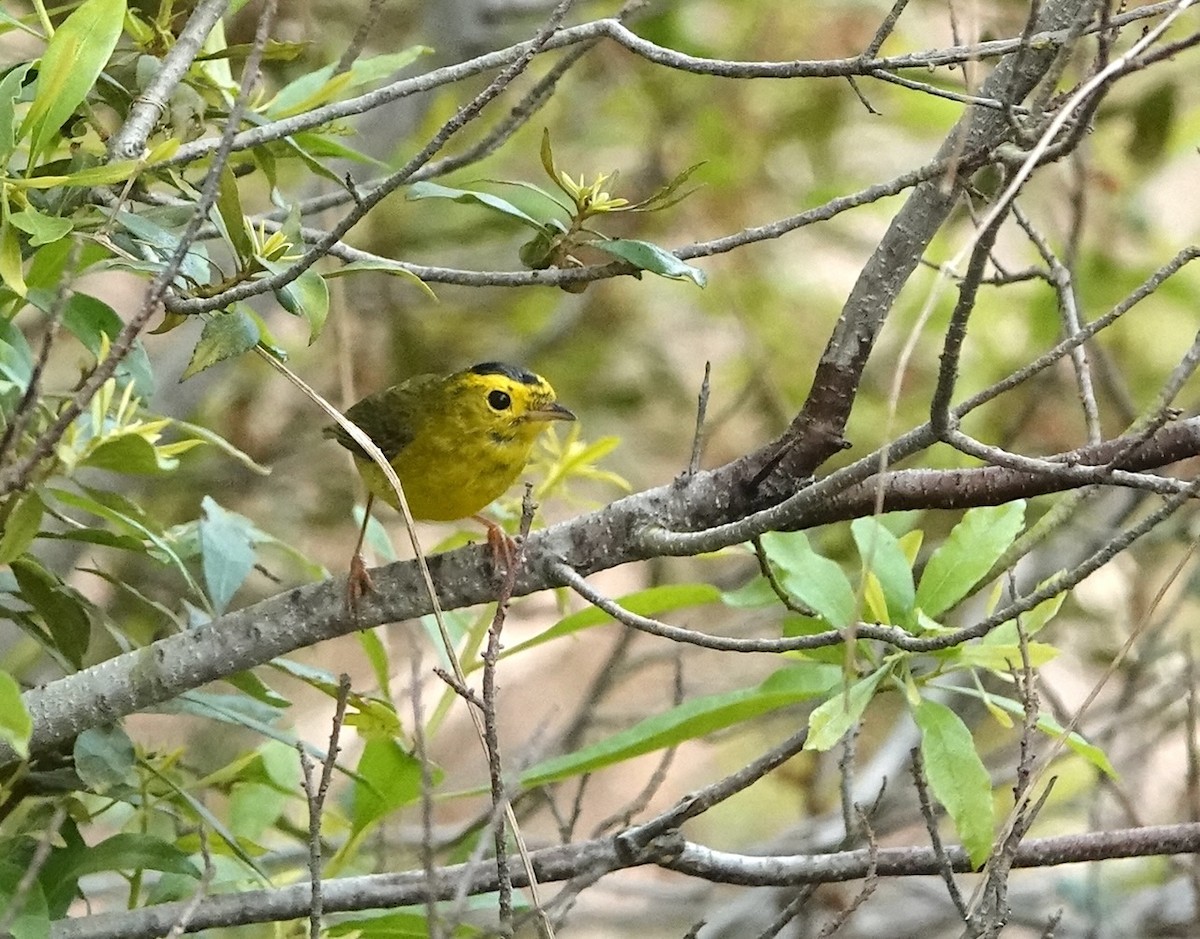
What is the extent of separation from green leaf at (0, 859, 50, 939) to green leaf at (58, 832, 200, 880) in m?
0.08

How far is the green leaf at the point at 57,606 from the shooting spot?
176 cm

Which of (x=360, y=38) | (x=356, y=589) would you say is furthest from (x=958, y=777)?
(x=360, y=38)

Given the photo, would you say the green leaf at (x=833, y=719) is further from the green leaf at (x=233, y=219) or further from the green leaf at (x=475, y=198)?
the green leaf at (x=233, y=219)

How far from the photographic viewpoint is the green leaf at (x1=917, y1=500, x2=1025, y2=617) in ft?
5.76

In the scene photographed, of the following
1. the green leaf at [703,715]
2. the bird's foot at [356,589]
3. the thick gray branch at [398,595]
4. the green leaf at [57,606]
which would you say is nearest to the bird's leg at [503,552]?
the thick gray branch at [398,595]

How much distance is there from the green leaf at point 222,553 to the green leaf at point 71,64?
25.8 inches

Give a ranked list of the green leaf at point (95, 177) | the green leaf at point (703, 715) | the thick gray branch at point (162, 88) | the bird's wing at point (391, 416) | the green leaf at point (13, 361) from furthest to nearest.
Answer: the bird's wing at point (391, 416) → the green leaf at point (703, 715) → the thick gray branch at point (162, 88) → the green leaf at point (13, 361) → the green leaf at point (95, 177)

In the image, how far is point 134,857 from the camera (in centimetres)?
178

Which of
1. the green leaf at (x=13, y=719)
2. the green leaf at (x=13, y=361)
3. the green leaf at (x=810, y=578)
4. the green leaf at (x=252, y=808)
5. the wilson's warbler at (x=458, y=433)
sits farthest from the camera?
the wilson's warbler at (x=458, y=433)

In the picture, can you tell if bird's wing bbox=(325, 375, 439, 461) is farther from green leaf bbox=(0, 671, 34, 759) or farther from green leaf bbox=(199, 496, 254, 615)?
green leaf bbox=(0, 671, 34, 759)

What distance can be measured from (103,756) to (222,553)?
36cm

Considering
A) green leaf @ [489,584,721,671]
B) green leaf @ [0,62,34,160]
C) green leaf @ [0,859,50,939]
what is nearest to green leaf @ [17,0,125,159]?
green leaf @ [0,62,34,160]

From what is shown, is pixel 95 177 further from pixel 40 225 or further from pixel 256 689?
pixel 256 689

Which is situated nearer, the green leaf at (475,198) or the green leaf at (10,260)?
the green leaf at (10,260)
